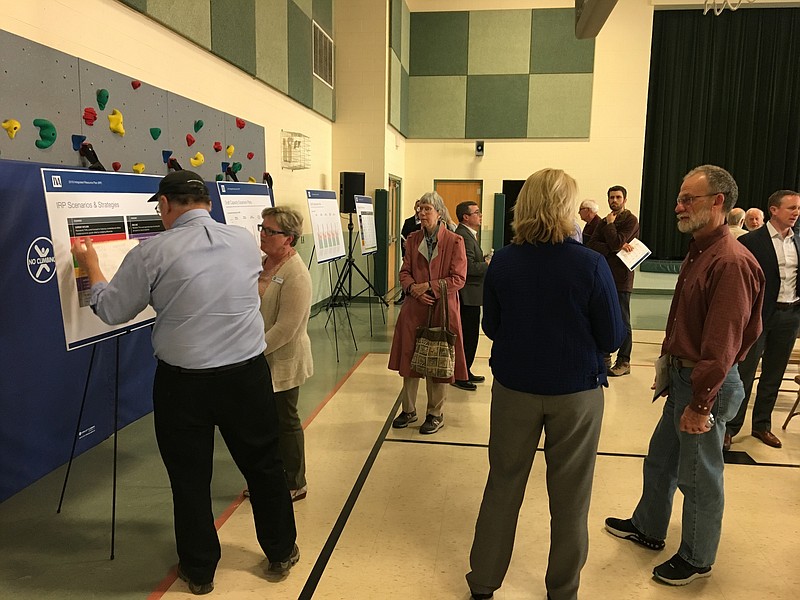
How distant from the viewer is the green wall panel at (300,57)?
640 cm

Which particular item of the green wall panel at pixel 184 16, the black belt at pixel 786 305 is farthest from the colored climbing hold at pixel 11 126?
the black belt at pixel 786 305

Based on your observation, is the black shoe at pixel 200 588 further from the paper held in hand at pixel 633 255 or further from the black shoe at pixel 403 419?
the paper held in hand at pixel 633 255

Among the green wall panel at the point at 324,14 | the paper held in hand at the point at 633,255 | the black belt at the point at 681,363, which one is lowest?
the black belt at the point at 681,363

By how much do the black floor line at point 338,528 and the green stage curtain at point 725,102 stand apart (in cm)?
866

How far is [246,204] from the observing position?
430 cm

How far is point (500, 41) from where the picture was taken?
992 cm

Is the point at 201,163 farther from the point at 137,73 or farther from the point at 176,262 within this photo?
the point at 176,262

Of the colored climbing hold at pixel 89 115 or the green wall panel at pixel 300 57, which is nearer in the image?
the colored climbing hold at pixel 89 115

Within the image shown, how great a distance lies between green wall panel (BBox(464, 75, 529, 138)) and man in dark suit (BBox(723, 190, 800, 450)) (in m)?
7.03

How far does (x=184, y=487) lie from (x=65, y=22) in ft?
8.33

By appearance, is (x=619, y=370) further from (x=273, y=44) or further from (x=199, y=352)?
(x=273, y=44)

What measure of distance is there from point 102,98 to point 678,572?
366cm

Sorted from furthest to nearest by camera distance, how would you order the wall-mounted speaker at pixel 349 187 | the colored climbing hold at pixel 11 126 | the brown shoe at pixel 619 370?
the wall-mounted speaker at pixel 349 187 → the brown shoe at pixel 619 370 → the colored climbing hold at pixel 11 126

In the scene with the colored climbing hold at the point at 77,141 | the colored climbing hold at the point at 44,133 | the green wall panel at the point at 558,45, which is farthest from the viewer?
the green wall panel at the point at 558,45
